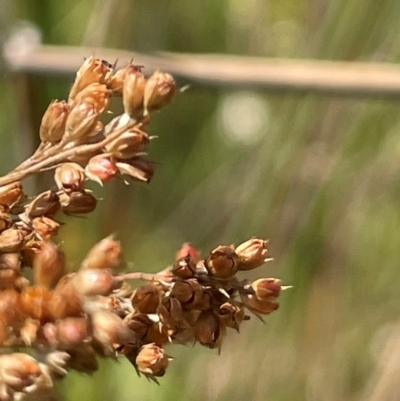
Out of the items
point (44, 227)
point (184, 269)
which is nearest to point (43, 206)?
point (44, 227)

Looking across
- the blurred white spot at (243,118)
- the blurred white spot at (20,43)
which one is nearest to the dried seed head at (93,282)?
the blurred white spot at (20,43)

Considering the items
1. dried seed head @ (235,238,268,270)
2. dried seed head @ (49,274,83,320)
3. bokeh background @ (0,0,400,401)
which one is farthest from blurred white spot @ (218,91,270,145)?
dried seed head @ (49,274,83,320)

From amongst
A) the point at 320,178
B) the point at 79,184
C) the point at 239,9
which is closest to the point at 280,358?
the point at 320,178

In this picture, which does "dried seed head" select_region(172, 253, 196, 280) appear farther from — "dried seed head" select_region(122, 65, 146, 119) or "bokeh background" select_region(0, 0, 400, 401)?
"bokeh background" select_region(0, 0, 400, 401)

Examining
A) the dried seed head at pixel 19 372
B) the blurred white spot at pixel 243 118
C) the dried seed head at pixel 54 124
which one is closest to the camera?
the dried seed head at pixel 19 372

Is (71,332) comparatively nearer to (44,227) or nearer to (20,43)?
(44,227)

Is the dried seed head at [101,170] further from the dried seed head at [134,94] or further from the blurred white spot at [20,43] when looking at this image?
the blurred white spot at [20,43]
